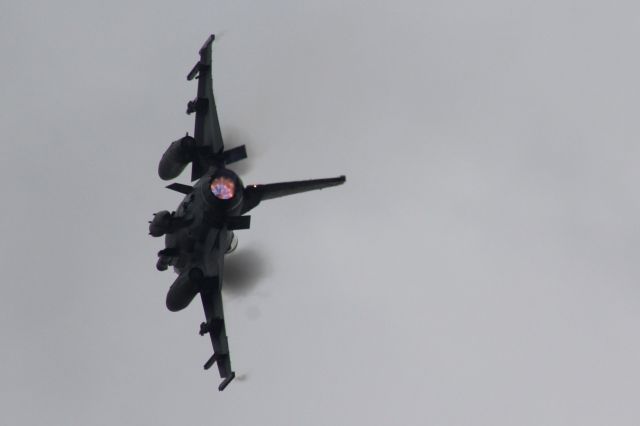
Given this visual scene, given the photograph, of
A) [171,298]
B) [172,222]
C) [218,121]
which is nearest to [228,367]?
[171,298]

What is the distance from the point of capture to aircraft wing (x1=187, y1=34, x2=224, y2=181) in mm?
43969

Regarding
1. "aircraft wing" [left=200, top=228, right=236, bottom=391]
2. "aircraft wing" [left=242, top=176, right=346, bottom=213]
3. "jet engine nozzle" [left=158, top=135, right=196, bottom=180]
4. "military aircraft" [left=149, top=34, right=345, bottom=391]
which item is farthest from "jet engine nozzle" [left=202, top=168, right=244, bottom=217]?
"jet engine nozzle" [left=158, top=135, right=196, bottom=180]

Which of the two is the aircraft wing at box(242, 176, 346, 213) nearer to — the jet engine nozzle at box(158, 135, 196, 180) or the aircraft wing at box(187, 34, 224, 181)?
the aircraft wing at box(187, 34, 224, 181)

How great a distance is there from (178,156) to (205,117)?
423cm

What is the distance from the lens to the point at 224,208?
4053 centimetres

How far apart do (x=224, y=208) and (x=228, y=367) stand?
35.8ft

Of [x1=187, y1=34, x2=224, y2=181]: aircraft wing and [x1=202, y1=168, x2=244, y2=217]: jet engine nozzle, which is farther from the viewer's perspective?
[x1=187, y1=34, x2=224, y2=181]: aircraft wing

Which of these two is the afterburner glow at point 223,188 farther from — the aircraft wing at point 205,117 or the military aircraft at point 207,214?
the aircraft wing at point 205,117

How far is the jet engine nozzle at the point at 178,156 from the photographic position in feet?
141

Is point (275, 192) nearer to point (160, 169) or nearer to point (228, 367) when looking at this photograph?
point (160, 169)

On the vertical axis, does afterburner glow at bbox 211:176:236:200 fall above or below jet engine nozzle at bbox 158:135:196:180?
below

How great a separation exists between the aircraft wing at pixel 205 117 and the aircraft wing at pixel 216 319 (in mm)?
3919

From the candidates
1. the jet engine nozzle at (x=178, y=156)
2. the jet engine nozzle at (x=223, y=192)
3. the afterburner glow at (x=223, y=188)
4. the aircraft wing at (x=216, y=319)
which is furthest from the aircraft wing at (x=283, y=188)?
the jet engine nozzle at (x=178, y=156)

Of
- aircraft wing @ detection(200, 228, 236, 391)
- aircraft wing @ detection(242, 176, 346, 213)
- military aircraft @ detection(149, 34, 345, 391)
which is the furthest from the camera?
aircraft wing @ detection(200, 228, 236, 391)
